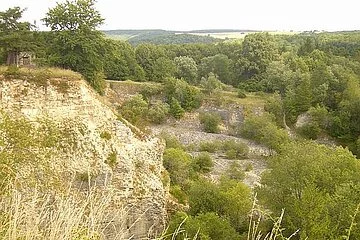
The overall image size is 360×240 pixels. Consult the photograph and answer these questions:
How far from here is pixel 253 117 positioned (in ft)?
167

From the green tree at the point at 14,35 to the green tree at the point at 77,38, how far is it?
5.11 ft

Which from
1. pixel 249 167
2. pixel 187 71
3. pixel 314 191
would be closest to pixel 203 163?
pixel 249 167

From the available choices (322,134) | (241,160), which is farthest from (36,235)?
(322,134)

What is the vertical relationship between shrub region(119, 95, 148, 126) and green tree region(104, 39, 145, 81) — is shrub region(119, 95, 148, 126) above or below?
below

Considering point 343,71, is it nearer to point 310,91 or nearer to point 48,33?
point 310,91

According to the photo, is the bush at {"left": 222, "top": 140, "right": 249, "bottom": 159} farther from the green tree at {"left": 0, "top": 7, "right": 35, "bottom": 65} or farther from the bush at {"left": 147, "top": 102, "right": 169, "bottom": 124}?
the green tree at {"left": 0, "top": 7, "right": 35, "bottom": 65}

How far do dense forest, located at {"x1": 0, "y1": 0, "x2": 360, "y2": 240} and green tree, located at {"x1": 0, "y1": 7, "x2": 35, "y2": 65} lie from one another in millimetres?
47

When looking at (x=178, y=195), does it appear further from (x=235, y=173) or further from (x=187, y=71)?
(x=187, y=71)

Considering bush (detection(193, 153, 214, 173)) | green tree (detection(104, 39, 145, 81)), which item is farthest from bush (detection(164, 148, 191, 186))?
green tree (detection(104, 39, 145, 81))

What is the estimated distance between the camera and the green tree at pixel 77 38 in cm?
2359

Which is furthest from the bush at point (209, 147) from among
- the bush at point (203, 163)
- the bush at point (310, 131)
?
the bush at point (310, 131)

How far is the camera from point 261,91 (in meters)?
62.4

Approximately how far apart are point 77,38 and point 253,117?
100ft

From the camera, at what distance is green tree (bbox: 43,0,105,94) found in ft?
77.4
